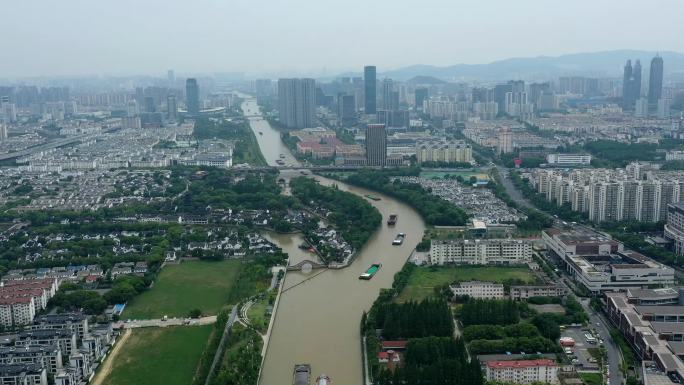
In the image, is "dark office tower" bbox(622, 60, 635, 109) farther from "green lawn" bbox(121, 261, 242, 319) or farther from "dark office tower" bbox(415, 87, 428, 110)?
"green lawn" bbox(121, 261, 242, 319)

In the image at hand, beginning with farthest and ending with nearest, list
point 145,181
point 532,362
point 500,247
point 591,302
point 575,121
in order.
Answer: point 575,121 < point 145,181 < point 500,247 < point 591,302 < point 532,362

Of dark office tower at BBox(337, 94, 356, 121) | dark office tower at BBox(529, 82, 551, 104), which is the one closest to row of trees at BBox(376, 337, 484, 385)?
dark office tower at BBox(337, 94, 356, 121)

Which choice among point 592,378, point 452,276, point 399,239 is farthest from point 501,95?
point 592,378

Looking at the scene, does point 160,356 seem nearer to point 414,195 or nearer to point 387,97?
point 414,195

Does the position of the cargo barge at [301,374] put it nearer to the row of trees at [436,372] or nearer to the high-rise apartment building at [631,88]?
the row of trees at [436,372]

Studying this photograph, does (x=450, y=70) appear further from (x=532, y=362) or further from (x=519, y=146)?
(x=532, y=362)

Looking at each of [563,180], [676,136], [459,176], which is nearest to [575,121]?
[676,136]

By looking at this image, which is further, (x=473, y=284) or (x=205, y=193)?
(x=205, y=193)
